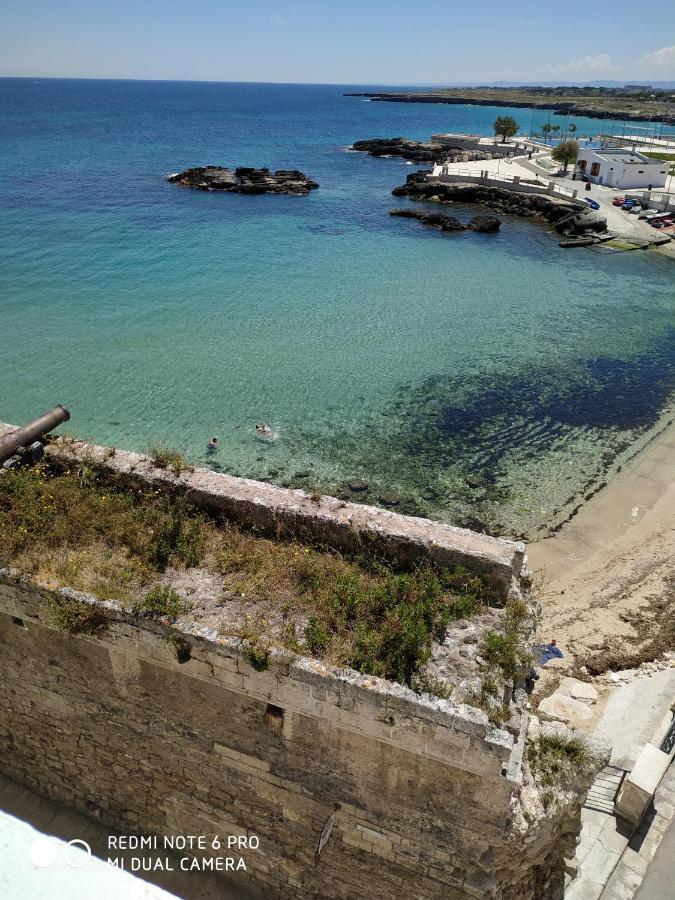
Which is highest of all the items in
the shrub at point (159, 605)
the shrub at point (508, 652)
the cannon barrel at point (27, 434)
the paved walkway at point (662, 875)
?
the cannon barrel at point (27, 434)

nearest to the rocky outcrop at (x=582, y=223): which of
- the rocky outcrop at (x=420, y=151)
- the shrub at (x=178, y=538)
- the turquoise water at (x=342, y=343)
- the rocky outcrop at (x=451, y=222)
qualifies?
the turquoise water at (x=342, y=343)

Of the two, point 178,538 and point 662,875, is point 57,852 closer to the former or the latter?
point 178,538

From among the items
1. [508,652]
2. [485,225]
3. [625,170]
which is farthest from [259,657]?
[625,170]

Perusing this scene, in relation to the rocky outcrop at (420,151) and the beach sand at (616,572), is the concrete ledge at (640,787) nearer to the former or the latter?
the beach sand at (616,572)

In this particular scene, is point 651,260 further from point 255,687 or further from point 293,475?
point 255,687

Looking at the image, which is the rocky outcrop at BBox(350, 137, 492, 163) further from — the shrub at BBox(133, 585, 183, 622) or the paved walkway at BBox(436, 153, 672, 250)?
the shrub at BBox(133, 585, 183, 622)

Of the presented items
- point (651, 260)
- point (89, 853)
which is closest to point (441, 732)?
point (89, 853)
